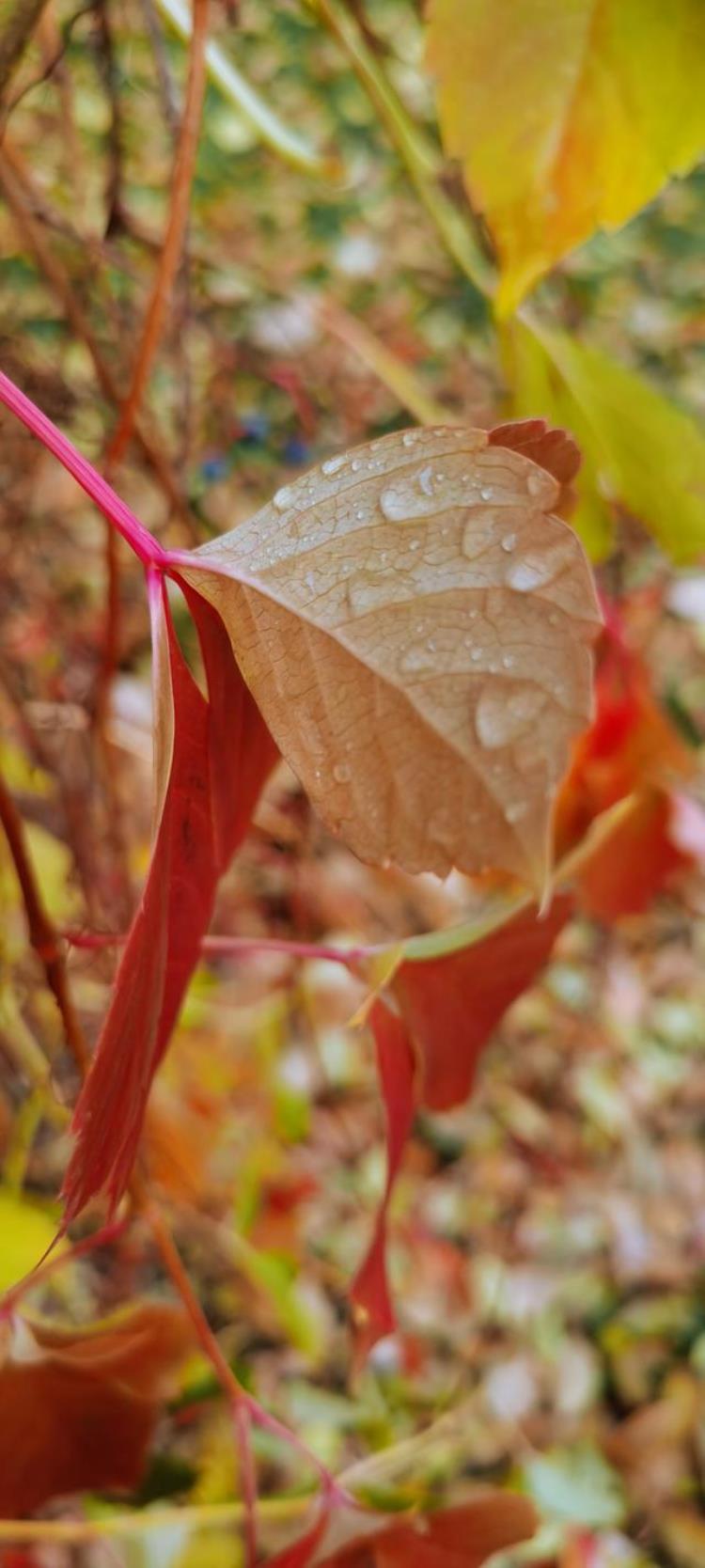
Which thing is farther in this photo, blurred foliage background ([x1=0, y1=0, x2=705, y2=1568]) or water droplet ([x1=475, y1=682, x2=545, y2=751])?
blurred foliage background ([x1=0, y1=0, x2=705, y2=1568])

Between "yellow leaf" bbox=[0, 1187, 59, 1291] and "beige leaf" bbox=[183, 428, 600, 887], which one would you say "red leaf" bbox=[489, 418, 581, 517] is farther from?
"yellow leaf" bbox=[0, 1187, 59, 1291]

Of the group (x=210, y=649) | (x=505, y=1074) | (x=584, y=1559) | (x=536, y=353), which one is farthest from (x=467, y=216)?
(x=505, y=1074)

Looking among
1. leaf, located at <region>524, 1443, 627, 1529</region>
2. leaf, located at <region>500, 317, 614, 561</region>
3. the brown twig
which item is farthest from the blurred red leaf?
leaf, located at <region>524, 1443, 627, 1529</region>

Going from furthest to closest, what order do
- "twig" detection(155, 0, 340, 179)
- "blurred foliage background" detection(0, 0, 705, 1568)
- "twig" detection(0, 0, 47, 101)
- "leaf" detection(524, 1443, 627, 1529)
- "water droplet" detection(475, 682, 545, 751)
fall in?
"leaf" detection(524, 1443, 627, 1529), "blurred foliage background" detection(0, 0, 705, 1568), "twig" detection(155, 0, 340, 179), "twig" detection(0, 0, 47, 101), "water droplet" detection(475, 682, 545, 751)

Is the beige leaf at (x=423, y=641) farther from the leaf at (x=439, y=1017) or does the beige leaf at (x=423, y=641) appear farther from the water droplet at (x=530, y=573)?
the leaf at (x=439, y=1017)

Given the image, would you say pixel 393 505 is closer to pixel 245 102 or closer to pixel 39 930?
pixel 39 930

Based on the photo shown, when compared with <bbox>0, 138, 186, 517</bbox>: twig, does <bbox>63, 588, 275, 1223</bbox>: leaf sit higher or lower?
lower
